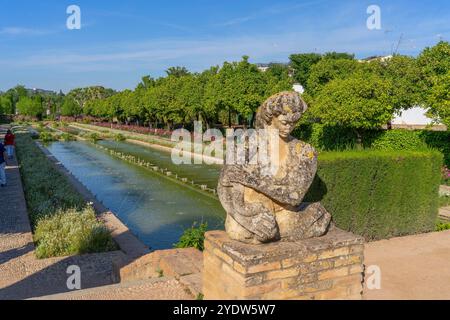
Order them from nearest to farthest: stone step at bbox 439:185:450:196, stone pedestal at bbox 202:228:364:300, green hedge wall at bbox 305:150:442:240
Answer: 1. stone pedestal at bbox 202:228:364:300
2. green hedge wall at bbox 305:150:442:240
3. stone step at bbox 439:185:450:196

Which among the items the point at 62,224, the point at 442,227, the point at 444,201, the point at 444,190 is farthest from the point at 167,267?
the point at 444,190

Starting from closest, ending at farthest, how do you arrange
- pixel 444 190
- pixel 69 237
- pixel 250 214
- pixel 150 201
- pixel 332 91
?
pixel 250 214
pixel 69 237
pixel 150 201
pixel 444 190
pixel 332 91

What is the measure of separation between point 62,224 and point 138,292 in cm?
417

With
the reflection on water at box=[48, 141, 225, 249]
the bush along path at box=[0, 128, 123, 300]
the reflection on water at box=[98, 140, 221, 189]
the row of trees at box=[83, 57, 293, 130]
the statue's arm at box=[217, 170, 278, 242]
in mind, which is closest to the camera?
the statue's arm at box=[217, 170, 278, 242]

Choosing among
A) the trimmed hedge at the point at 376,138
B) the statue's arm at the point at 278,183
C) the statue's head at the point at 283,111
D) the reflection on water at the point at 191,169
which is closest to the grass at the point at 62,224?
the statue's arm at the point at 278,183

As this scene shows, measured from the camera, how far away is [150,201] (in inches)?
511

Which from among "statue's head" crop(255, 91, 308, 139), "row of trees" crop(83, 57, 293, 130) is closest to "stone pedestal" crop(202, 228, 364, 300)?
"statue's head" crop(255, 91, 308, 139)

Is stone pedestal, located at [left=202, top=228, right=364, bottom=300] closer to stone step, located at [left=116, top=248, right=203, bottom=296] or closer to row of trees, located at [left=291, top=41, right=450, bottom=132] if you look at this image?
stone step, located at [left=116, top=248, right=203, bottom=296]

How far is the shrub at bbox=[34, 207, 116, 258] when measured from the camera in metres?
7.49

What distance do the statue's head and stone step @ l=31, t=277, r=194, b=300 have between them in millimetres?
2303

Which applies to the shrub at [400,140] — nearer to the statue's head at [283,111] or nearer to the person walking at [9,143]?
the statue's head at [283,111]

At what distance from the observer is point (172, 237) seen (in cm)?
940

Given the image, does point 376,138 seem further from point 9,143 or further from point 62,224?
point 9,143
